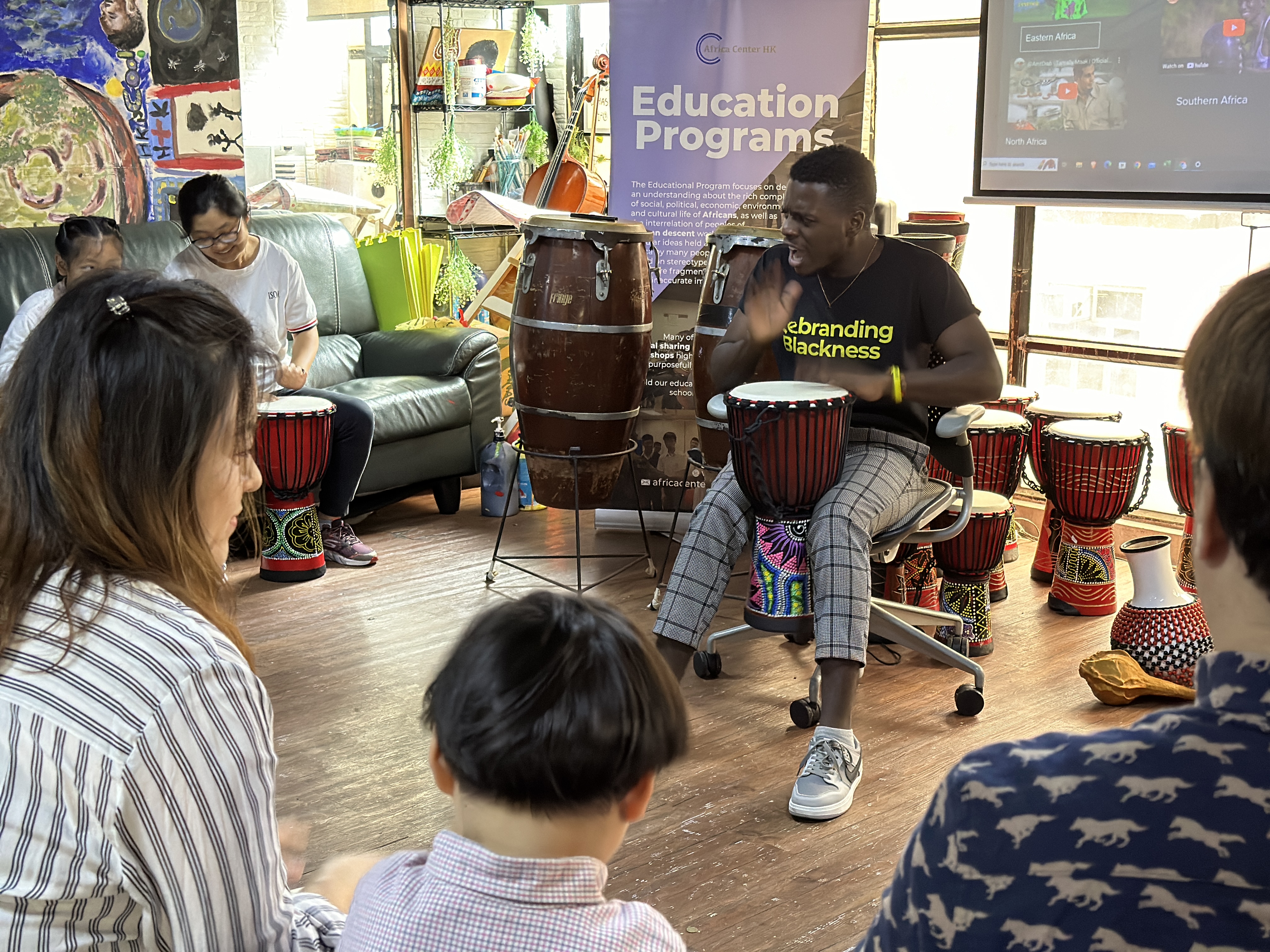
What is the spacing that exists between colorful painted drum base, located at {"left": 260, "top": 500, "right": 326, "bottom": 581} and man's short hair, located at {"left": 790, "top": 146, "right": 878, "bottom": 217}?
1916 mm

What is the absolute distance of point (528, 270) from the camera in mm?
3631

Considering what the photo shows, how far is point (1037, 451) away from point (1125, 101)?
3.67 ft

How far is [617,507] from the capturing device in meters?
4.41

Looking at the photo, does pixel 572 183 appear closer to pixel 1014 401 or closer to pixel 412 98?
pixel 412 98

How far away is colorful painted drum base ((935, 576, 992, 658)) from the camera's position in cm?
332

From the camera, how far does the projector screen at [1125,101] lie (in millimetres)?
3611

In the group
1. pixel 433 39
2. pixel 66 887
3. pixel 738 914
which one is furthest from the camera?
pixel 433 39

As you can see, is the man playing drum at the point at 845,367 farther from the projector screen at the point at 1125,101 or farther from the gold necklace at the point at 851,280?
the projector screen at the point at 1125,101

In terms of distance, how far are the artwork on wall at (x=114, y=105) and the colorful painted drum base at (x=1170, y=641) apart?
368 cm

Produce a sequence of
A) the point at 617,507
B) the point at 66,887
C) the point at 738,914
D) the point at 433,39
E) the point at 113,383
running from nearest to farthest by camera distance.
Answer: the point at 66,887 < the point at 113,383 < the point at 738,914 < the point at 617,507 < the point at 433,39

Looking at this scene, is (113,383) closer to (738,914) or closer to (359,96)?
(738,914)

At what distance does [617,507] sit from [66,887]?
356cm

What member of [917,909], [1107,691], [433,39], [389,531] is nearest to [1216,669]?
[917,909]

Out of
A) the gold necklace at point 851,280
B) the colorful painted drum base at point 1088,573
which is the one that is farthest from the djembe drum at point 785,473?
the colorful painted drum base at point 1088,573
